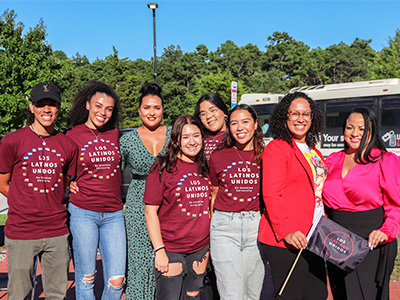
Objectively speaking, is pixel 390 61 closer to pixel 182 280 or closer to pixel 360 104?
pixel 360 104

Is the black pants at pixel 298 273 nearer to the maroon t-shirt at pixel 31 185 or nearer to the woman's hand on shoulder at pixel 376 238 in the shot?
the woman's hand on shoulder at pixel 376 238

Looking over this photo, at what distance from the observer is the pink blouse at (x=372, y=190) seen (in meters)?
2.76

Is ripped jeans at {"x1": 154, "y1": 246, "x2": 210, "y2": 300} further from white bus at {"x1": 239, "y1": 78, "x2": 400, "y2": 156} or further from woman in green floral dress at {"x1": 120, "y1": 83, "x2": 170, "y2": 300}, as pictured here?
white bus at {"x1": 239, "y1": 78, "x2": 400, "y2": 156}

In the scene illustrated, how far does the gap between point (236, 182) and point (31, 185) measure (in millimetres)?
1646

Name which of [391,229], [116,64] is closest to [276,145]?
[391,229]

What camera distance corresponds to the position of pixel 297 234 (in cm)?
262

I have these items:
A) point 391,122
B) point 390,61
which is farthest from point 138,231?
point 390,61

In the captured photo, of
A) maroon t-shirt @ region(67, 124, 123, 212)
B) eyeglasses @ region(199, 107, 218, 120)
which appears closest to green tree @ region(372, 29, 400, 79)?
eyeglasses @ region(199, 107, 218, 120)

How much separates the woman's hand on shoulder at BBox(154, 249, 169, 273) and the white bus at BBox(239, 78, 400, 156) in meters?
12.9

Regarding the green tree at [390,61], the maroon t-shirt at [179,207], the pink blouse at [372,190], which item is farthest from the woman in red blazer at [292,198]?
the green tree at [390,61]

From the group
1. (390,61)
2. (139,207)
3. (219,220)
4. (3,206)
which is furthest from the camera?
(390,61)

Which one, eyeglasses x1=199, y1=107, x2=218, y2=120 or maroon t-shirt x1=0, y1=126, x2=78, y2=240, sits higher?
eyeglasses x1=199, y1=107, x2=218, y2=120

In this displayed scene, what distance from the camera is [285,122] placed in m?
2.91

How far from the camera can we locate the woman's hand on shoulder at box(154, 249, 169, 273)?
8.98 feet
